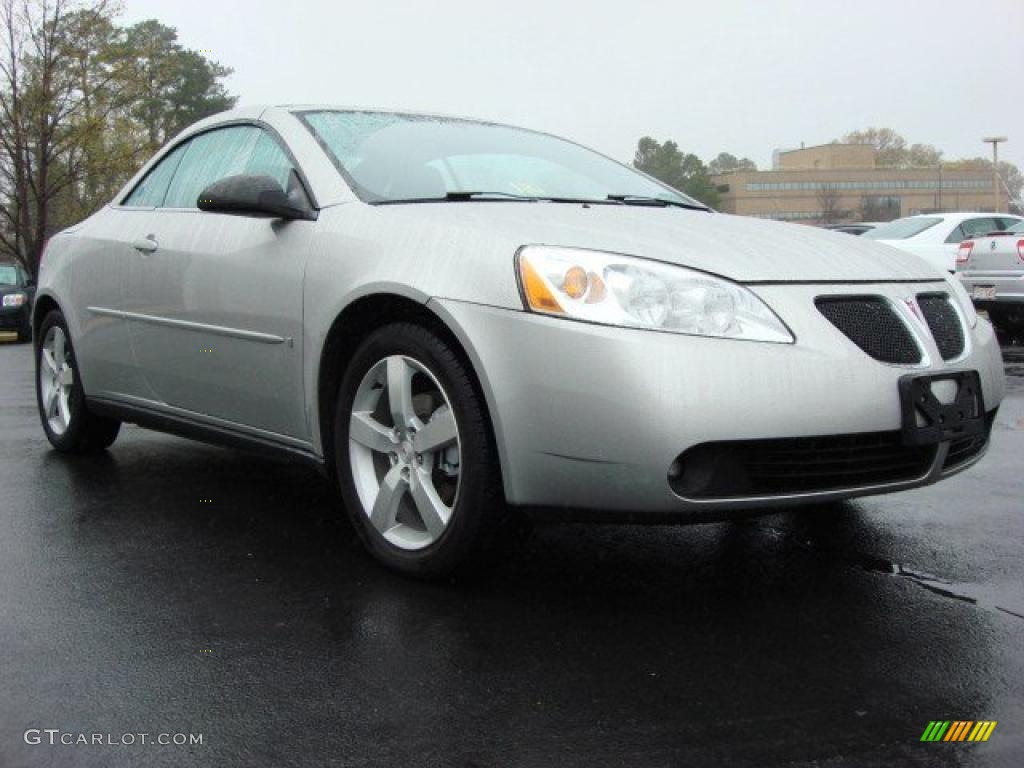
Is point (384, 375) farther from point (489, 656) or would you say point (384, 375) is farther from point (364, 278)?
point (489, 656)

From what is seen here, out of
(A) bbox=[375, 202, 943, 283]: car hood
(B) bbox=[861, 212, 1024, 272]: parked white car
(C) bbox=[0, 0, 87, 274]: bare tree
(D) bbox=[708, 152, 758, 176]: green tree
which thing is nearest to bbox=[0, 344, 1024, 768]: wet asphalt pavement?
(A) bbox=[375, 202, 943, 283]: car hood

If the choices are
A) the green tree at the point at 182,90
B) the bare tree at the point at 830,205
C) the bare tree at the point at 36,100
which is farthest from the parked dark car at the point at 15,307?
the bare tree at the point at 830,205

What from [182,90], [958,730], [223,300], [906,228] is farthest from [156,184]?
Result: [182,90]

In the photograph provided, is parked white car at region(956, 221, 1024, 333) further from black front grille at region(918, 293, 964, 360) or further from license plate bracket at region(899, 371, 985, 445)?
license plate bracket at region(899, 371, 985, 445)

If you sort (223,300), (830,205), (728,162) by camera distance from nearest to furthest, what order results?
(223,300) < (830,205) < (728,162)

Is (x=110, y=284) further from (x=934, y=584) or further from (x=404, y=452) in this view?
(x=934, y=584)

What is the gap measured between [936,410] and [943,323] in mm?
408

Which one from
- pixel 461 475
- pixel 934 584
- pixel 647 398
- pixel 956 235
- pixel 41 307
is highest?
pixel 41 307

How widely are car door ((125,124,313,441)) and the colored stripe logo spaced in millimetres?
2114

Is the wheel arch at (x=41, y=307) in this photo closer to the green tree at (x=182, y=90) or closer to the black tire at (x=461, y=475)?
the black tire at (x=461, y=475)

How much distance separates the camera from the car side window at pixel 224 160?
165 inches

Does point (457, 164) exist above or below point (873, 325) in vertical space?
above

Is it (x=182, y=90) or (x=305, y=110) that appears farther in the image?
(x=182, y=90)

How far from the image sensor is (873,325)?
314 cm
